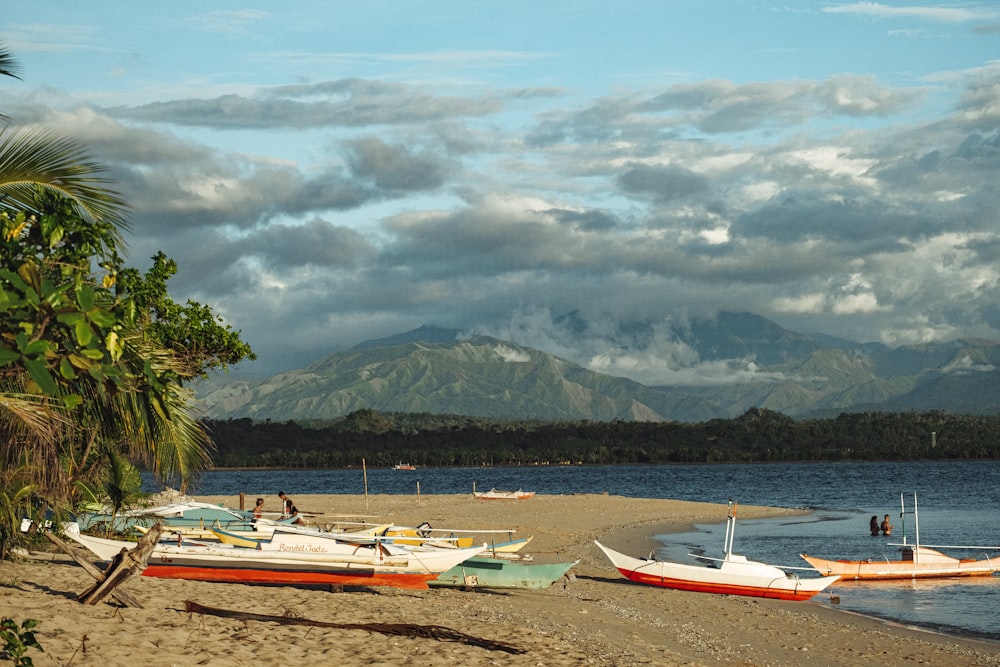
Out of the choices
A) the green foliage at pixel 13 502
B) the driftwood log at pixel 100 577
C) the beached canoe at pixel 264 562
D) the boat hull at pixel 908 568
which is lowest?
the boat hull at pixel 908 568

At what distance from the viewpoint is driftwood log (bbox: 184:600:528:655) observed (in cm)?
1565

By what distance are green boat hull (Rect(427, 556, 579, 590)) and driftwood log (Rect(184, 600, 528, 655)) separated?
8.78 m

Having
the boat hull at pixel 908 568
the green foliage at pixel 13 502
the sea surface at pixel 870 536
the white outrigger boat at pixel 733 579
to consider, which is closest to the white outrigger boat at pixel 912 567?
the boat hull at pixel 908 568

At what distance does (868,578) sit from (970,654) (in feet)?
42.2

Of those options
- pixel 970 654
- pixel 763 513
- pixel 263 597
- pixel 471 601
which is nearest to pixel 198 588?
→ pixel 263 597

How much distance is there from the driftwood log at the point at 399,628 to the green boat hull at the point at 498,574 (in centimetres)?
878

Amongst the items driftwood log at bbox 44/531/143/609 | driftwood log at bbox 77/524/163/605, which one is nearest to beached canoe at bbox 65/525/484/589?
driftwood log at bbox 44/531/143/609

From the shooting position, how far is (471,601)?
2303 centimetres

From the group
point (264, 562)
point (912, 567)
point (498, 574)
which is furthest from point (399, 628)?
point (912, 567)

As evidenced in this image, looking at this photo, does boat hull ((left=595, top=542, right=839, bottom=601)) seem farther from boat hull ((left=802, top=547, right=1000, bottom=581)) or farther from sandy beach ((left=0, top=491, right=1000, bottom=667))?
boat hull ((left=802, top=547, right=1000, bottom=581))

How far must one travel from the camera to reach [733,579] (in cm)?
2912

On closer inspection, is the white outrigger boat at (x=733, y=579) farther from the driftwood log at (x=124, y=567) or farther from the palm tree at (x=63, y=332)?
the palm tree at (x=63, y=332)

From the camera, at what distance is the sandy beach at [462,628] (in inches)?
547

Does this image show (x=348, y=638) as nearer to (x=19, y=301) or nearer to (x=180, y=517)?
(x=19, y=301)
